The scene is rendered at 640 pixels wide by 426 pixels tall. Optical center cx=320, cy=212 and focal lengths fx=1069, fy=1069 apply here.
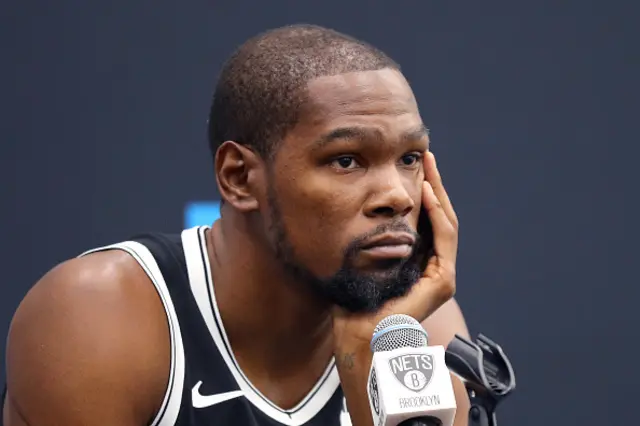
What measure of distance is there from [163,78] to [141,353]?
1.30m

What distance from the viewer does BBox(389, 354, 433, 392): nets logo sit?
140 centimetres

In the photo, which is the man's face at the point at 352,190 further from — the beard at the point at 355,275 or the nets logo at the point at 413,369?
the nets logo at the point at 413,369

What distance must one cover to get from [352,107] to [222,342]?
51 cm

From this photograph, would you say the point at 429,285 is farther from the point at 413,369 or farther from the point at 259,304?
the point at 413,369

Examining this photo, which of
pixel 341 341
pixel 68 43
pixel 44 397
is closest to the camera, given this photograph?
pixel 44 397

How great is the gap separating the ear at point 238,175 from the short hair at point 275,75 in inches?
0.8

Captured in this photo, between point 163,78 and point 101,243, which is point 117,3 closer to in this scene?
point 163,78

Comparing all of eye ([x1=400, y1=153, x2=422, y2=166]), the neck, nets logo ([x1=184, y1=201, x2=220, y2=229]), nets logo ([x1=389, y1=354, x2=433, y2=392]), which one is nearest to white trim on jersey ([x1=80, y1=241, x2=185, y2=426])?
the neck

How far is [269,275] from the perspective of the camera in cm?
199

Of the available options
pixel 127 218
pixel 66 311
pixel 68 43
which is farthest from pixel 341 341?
pixel 68 43

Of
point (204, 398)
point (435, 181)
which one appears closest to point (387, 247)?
point (435, 181)

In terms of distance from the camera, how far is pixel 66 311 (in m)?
1.83

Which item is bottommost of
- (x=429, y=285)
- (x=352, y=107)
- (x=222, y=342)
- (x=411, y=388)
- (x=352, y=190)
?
(x=222, y=342)

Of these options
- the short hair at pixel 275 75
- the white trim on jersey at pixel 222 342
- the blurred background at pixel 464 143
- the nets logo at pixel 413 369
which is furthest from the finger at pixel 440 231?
the blurred background at pixel 464 143
